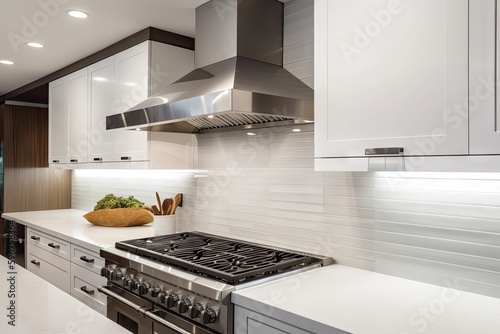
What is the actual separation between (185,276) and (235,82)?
895 millimetres

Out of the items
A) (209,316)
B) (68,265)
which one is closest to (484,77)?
(209,316)

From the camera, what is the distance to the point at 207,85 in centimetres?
200

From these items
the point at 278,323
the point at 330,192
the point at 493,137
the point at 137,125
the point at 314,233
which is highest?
the point at 137,125

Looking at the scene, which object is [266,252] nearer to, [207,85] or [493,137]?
A: [207,85]

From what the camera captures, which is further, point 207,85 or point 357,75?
point 207,85

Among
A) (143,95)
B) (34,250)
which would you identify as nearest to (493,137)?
(143,95)

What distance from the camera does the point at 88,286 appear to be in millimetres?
2623

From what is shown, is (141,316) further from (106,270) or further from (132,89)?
(132,89)

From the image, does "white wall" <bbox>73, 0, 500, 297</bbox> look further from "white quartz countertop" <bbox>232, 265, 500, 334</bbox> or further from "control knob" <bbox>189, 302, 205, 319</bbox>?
"control knob" <bbox>189, 302, 205, 319</bbox>

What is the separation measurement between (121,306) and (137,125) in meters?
1.00

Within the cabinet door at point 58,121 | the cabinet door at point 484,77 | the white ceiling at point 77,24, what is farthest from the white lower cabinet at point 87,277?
the cabinet door at point 484,77

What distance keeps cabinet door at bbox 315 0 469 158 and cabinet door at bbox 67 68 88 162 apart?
7.96ft

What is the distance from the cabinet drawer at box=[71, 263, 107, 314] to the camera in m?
2.47

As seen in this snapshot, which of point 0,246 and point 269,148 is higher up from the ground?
point 269,148
